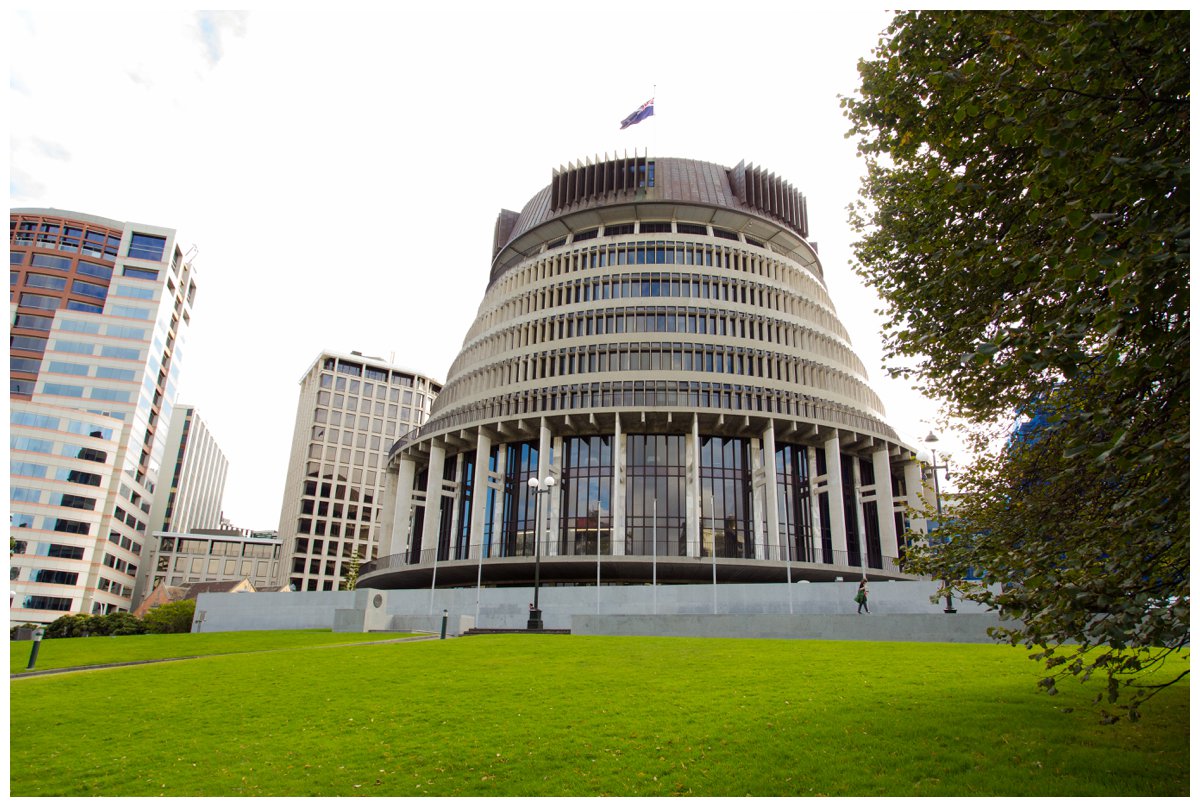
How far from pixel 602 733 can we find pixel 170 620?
46.5 metres

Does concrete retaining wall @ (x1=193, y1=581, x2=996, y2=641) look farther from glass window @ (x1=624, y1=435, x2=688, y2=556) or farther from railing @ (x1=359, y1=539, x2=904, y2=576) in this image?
glass window @ (x1=624, y1=435, x2=688, y2=556)

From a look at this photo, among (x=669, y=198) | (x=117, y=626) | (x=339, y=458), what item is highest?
(x=669, y=198)

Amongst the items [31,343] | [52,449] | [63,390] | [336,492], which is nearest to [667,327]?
[52,449]

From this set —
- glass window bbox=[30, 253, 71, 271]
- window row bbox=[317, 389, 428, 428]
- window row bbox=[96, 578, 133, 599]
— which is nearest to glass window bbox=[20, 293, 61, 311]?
glass window bbox=[30, 253, 71, 271]

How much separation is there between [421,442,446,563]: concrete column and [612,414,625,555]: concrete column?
49.7 feet

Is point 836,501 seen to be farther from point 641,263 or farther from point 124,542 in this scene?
point 124,542

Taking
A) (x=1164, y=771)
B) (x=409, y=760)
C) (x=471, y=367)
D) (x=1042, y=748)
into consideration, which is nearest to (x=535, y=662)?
(x=409, y=760)

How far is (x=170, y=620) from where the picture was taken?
1853 inches

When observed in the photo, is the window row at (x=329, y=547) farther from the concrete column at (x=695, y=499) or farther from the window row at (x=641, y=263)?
the concrete column at (x=695, y=499)

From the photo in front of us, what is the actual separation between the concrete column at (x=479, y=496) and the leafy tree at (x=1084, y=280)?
44.8m

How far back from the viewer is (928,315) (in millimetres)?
15156

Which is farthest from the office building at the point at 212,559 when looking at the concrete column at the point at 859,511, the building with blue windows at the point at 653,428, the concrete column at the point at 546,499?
the concrete column at the point at 859,511

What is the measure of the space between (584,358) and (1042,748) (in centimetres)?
5080

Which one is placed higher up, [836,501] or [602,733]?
[836,501]
